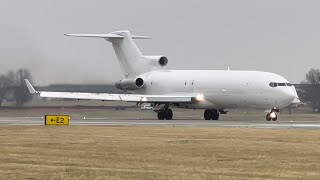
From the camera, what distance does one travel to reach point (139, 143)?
33.3 meters

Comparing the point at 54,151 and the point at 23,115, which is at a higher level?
the point at 23,115

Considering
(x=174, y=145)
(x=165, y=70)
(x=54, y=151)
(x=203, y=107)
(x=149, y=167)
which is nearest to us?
(x=149, y=167)

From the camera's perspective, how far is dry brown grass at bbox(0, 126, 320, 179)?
2209 centimetres

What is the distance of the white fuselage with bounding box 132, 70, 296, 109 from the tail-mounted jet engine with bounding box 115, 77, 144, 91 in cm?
151

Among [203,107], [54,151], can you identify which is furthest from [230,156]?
[203,107]

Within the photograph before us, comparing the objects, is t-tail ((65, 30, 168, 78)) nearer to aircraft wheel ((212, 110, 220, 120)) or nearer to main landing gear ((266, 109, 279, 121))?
aircraft wheel ((212, 110, 220, 120))

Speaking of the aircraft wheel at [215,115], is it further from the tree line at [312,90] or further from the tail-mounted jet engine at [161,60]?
the tree line at [312,90]

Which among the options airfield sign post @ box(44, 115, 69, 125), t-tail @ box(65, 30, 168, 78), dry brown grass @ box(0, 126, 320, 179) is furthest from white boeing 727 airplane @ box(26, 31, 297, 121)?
dry brown grass @ box(0, 126, 320, 179)

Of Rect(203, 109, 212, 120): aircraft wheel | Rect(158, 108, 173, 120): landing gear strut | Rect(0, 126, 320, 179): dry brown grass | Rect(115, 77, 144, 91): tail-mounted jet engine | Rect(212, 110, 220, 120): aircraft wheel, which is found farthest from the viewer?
Rect(115, 77, 144, 91): tail-mounted jet engine

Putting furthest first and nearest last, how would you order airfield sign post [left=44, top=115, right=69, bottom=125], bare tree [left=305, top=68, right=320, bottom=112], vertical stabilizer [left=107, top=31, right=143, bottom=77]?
1. bare tree [left=305, top=68, right=320, bottom=112]
2. vertical stabilizer [left=107, top=31, right=143, bottom=77]
3. airfield sign post [left=44, top=115, right=69, bottom=125]

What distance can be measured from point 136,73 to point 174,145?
163ft

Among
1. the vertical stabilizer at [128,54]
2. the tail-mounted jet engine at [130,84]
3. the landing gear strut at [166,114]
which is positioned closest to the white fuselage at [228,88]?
the tail-mounted jet engine at [130,84]

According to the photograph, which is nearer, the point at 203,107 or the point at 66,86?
the point at 203,107

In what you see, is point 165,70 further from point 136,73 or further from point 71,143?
point 71,143
